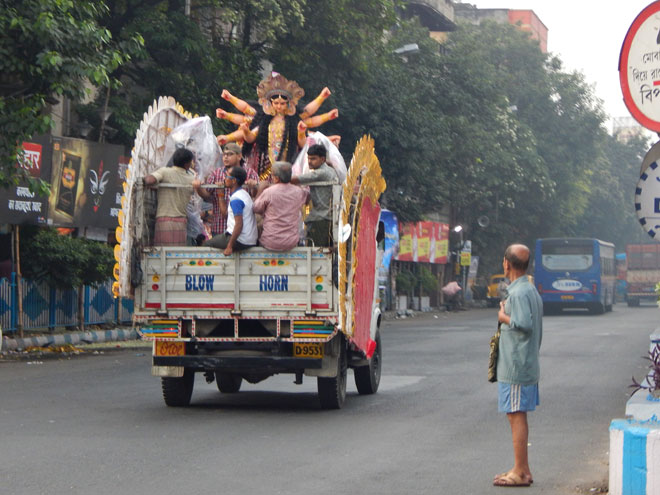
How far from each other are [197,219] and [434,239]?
40.2 m

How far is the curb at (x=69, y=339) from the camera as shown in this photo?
1998 centimetres

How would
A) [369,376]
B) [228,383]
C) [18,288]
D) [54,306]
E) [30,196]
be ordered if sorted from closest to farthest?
[369,376]
[228,383]
[18,288]
[30,196]
[54,306]

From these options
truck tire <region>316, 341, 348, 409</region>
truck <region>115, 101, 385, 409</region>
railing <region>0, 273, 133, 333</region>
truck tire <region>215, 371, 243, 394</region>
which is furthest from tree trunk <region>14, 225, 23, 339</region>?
truck tire <region>316, 341, 348, 409</region>

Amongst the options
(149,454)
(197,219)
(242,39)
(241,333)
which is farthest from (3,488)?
(242,39)

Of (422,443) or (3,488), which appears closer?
(3,488)

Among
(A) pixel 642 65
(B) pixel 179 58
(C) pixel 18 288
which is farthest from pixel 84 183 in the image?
(A) pixel 642 65

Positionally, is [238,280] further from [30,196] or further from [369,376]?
[30,196]

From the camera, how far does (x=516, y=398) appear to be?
7.40 meters

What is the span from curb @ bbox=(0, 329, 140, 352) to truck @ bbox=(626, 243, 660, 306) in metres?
43.7

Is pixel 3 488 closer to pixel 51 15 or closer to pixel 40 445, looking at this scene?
pixel 40 445

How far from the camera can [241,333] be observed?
11.4 m

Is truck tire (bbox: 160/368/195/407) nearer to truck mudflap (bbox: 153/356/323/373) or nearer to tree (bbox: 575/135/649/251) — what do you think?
truck mudflap (bbox: 153/356/323/373)

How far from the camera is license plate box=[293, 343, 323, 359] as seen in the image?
11090 millimetres

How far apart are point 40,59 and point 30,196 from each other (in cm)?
555
